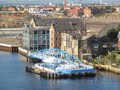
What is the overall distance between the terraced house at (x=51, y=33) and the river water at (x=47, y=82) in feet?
10.7

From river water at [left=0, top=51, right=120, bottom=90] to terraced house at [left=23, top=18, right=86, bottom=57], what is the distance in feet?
10.7

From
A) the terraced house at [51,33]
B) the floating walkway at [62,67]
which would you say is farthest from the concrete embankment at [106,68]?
the terraced house at [51,33]

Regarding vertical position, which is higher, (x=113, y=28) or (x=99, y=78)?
(x=113, y=28)

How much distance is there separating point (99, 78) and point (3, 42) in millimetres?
9704

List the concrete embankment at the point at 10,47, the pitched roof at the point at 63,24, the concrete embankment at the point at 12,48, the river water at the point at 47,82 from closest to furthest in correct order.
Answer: the river water at the point at 47,82, the pitched roof at the point at 63,24, the concrete embankment at the point at 12,48, the concrete embankment at the point at 10,47

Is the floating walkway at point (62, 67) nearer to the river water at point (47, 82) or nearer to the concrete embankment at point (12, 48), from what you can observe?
the river water at point (47, 82)

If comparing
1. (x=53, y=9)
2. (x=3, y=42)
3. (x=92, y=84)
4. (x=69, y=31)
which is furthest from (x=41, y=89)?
(x=53, y=9)

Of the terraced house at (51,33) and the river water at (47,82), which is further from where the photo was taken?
the terraced house at (51,33)

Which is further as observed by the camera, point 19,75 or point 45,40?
point 45,40

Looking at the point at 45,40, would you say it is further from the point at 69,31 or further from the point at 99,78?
the point at 99,78

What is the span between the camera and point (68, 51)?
20125 millimetres

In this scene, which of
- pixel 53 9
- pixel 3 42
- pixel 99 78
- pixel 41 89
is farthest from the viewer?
pixel 53 9

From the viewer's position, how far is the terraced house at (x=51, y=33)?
21045mm

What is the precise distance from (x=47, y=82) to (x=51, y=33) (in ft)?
A: 19.7
